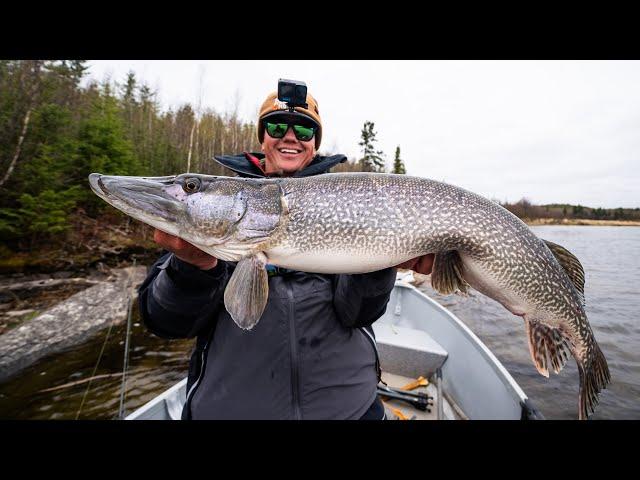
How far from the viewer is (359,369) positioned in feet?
5.71

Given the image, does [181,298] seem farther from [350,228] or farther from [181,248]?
[350,228]

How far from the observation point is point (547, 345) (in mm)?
1891

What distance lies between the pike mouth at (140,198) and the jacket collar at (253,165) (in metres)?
0.53

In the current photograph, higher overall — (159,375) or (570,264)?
(570,264)

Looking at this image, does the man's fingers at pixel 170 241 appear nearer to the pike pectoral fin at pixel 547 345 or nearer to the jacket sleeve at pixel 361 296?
the jacket sleeve at pixel 361 296

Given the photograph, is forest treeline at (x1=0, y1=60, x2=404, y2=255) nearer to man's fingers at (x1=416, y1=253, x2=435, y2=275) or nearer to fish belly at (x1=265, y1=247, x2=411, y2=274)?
fish belly at (x1=265, y1=247, x2=411, y2=274)

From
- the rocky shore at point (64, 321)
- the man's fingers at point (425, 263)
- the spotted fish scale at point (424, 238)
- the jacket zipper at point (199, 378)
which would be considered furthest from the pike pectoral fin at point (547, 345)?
the rocky shore at point (64, 321)

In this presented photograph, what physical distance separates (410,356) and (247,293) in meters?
3.29

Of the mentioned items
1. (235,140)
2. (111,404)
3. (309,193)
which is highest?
(235,140)

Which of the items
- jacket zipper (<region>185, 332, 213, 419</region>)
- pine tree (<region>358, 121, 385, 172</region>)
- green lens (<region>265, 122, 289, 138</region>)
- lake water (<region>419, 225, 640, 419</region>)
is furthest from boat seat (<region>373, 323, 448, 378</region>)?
pine tree (<region>358, 121, 385, 172</region>)

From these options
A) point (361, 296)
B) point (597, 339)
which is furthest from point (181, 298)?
point (597, 339)

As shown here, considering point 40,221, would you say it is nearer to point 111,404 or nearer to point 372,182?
point 111,404
